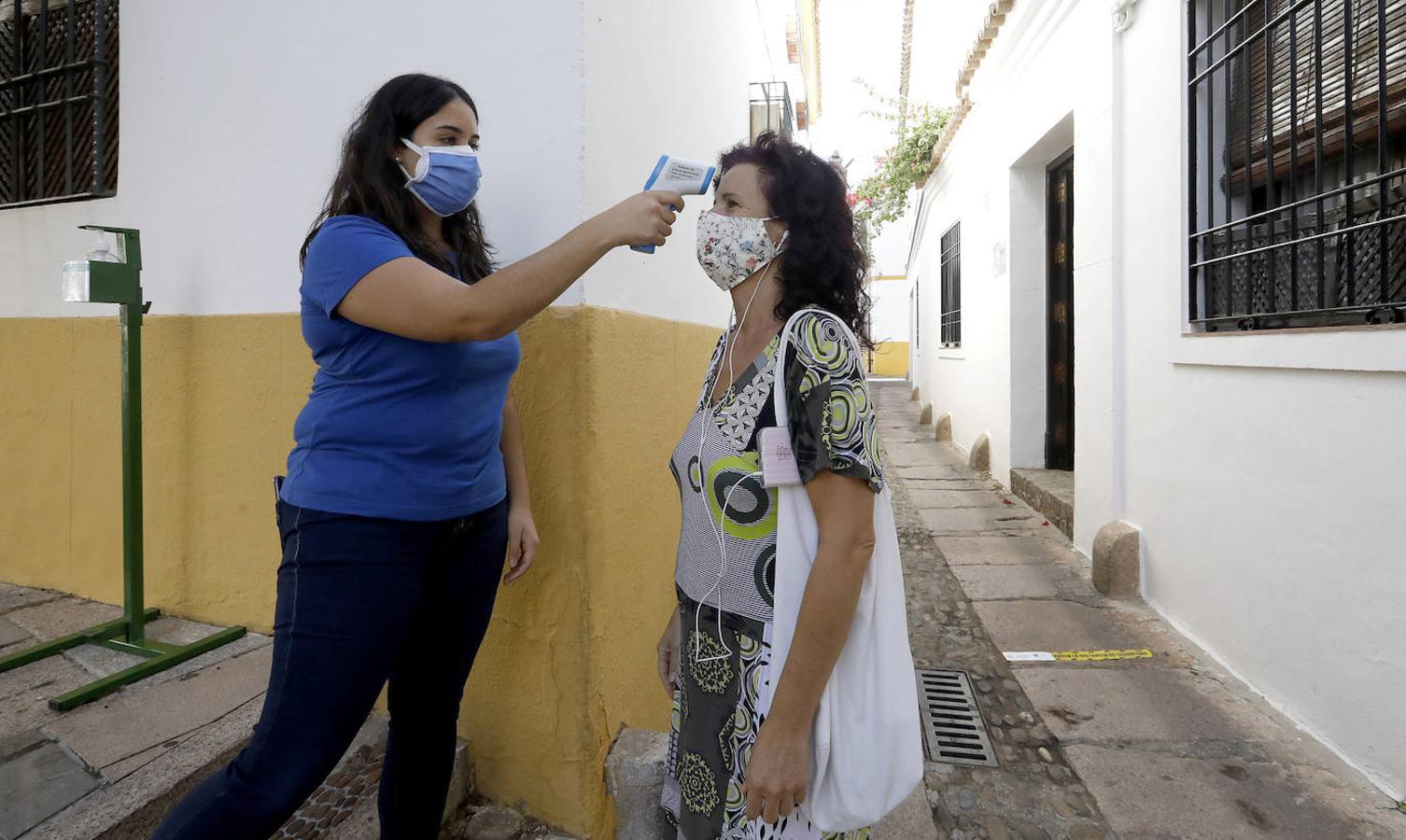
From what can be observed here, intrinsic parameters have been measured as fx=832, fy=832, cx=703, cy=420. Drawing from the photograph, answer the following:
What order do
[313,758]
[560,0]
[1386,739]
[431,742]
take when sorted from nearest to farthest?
[313,758]
[431,742]
[560,0]
[1386,739]

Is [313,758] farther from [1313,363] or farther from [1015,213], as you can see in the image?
[1015,213]

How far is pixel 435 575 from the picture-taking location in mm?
1636

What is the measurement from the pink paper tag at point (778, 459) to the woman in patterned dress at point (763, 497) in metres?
0.02

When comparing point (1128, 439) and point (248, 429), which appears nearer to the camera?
point (248, 429)

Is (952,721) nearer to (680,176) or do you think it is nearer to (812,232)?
(812,232)

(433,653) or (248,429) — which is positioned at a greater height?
(248,429)

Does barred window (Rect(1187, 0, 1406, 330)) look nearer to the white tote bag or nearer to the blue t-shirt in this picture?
the white tote bag

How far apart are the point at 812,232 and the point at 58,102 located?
299cm

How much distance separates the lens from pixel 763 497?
1374 millimetres

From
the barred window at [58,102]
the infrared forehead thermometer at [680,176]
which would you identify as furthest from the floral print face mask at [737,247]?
the barred window at [58,102]

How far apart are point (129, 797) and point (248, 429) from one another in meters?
1.07

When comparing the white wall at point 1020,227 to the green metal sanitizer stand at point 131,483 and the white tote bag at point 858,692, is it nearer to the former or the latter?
the white tote bag at point 858,692

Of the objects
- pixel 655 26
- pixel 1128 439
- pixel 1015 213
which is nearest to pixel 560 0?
pixel 655 26

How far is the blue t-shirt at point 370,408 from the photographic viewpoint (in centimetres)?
145
